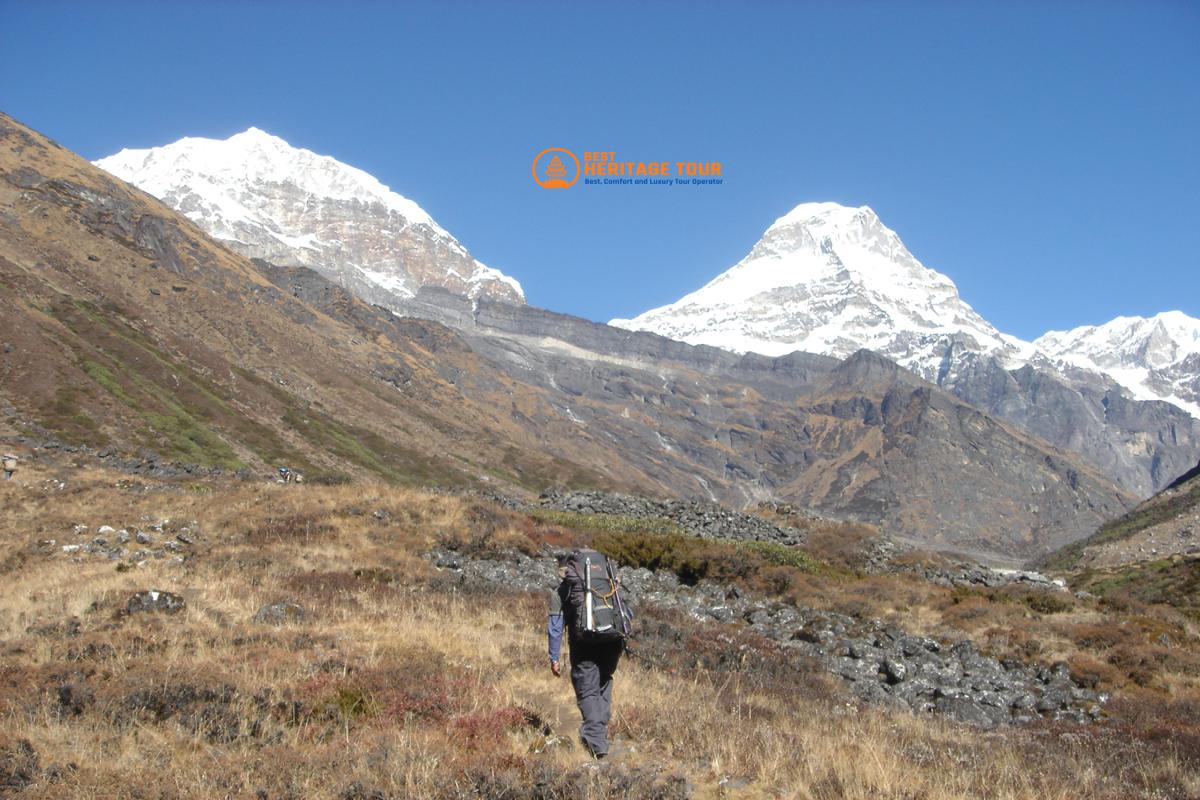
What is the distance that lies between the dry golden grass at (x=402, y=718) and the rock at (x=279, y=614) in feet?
0.81

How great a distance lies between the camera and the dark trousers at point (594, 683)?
902cm

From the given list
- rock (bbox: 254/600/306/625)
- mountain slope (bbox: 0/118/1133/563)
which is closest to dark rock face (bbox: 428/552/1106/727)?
rock (bbox: 254/600/306/625)

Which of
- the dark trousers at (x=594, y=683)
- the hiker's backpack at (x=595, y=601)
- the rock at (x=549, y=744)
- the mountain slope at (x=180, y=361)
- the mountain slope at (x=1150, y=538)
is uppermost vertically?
the mountain slope at (x=180, y=361)

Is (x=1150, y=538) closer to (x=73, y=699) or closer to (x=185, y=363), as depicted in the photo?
(x=73, y=699)

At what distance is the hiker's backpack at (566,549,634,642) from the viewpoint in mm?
9023

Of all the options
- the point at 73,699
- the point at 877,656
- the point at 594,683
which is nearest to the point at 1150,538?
the point at 877,656

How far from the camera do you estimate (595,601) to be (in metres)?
9.17

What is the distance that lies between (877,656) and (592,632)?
42.4 ft

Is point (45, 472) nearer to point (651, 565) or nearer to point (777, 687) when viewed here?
point (651, 565)

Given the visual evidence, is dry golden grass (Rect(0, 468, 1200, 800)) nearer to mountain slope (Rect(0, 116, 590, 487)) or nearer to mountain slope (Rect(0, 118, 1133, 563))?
mountain slope (Rect(0, 116, 590, 487))

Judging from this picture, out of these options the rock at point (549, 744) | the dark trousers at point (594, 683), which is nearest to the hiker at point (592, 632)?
the dark trousers at point (594, 683)

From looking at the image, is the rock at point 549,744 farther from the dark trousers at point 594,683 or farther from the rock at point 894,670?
the rock at point 894,670

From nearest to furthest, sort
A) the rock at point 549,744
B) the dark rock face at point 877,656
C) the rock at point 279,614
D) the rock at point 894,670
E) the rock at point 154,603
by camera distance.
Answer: the rock at point 549,744 < the rock at point 154,603 < the rock at point 279,614 < the dark rock face at point 877,656 < the rock at point 894,670

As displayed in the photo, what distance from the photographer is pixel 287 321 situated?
468ft
